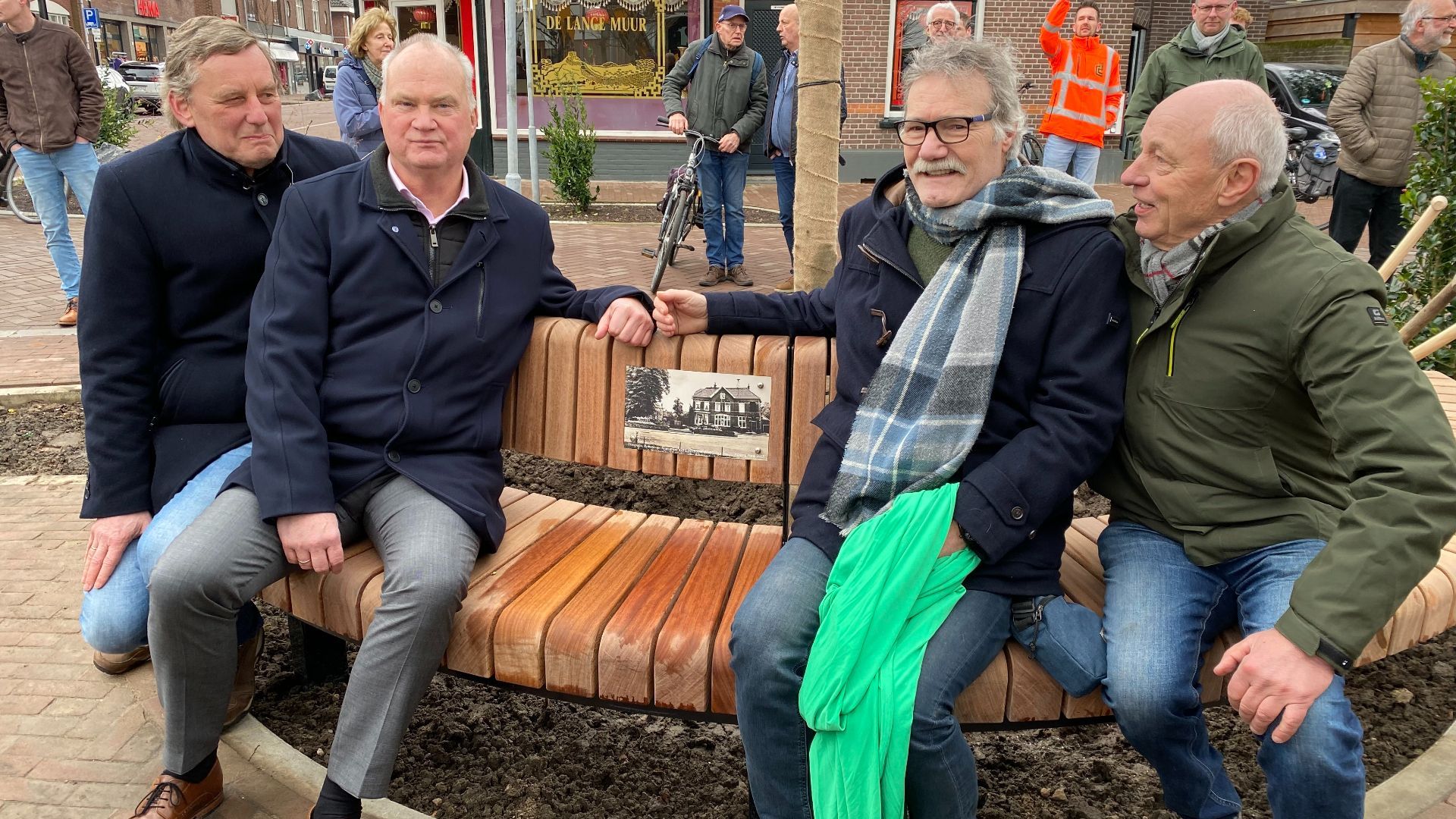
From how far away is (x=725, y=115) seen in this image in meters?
8.77

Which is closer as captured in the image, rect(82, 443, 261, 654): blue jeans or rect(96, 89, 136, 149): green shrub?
rect(82, 443, 261, 654): blue jeans

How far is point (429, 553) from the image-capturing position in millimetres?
2326

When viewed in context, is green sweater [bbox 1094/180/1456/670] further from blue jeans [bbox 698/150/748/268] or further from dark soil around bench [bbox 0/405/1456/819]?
blue jeans [bbox 698/150/748/268]

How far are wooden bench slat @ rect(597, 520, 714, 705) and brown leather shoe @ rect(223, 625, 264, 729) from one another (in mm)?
1164

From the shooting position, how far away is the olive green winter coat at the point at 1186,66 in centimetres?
636

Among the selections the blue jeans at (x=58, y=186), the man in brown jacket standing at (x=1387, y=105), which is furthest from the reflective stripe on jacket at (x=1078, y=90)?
the blue jeans at (x=58, y=186)

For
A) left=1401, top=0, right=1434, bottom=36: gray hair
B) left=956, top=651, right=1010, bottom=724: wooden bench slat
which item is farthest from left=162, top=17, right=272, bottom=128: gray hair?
left=1401, top=0, right=1434, bottom=36: gray hair

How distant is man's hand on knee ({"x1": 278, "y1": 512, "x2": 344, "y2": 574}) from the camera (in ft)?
7.89

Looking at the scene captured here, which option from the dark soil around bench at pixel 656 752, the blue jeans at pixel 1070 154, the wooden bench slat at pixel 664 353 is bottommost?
the dark soil around bench at pixel 656 752

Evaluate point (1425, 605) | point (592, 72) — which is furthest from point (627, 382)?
point (592, 72)

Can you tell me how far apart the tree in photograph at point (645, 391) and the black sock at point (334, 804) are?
1.15 m

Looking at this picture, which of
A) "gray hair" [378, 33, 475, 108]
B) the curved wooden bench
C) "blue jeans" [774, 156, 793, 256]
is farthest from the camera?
"blue jeans" [774, 156, 793, 256]

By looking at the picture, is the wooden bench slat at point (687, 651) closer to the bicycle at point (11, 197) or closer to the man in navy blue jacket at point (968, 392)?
the man in navy blue jacket at point (968, 392)

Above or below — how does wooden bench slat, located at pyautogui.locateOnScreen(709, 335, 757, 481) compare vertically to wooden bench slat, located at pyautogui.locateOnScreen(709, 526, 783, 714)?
above
